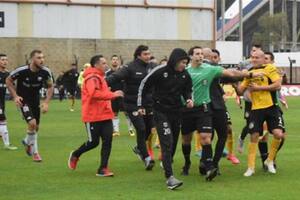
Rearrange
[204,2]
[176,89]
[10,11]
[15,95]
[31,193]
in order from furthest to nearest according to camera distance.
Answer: [204,2], [10,11], [15,95], [176,89], [31,193]

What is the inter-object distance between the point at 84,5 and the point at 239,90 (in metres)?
36.5

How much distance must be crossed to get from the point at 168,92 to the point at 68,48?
37.6 meters

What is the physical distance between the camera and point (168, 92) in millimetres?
10078

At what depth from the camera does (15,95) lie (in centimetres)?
1241

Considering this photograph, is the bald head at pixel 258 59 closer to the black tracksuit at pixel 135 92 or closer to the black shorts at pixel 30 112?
the black tracksuit at pixel 135 92

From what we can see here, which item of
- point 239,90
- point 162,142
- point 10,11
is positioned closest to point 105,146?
point 162,142

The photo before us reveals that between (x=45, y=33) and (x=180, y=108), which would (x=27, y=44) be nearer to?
Result: (x=45, y=33)

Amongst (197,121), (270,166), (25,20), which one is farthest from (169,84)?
(25,20)

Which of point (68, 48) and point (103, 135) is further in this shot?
point (68, 48)

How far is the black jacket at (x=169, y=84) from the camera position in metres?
10.0

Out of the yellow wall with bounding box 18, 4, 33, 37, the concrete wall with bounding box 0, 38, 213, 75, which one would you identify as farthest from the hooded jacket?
the concrete wall with bounding box 0, 38, 213, 75

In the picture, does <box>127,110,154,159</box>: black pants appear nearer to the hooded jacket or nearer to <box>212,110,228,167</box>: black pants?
the hooded jacket

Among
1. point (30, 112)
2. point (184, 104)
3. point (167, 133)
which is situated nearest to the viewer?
point (167, 133)

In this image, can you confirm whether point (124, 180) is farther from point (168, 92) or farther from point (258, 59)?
point (258, 59)
